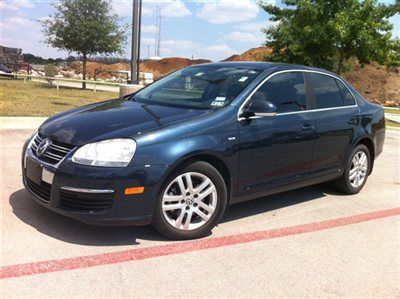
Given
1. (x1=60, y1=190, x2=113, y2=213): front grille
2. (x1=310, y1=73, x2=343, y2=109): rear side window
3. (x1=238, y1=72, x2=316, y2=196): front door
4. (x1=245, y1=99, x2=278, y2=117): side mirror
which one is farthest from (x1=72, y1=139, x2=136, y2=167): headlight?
(x1=310, y1=73, x2=343, y2=109): rear side window

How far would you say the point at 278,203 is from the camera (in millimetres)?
5578

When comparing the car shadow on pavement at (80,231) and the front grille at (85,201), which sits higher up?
the front grille at (85,201)

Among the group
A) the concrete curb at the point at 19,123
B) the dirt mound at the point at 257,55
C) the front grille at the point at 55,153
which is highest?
the dirt mound at the point at 257,55

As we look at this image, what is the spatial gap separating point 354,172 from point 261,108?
226cm

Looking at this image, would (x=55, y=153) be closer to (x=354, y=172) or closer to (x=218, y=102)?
(x=218, y=102)

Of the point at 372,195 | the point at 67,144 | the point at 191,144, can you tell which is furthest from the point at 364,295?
the point at 372,195

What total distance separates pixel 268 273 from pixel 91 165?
5.33 feet

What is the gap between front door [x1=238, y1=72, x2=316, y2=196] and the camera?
14.9 feet

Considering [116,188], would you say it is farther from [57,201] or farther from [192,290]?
[192,290]

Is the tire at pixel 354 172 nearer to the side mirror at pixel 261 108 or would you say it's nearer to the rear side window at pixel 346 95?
the rear side window at pixel 346 95

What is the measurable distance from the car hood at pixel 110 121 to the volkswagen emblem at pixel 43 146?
0.05 metres

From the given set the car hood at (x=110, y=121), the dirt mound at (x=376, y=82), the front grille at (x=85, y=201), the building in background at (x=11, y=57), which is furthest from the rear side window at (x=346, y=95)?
the building in background at (x=11, y=57)

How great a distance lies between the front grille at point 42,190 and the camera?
401 centimetres

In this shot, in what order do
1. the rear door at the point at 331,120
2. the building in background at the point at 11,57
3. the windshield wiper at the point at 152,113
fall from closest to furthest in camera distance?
the windshield wiper at the point at 152,113 < the rear door at the point at 331,120 < the building in background at the point at 11,57
